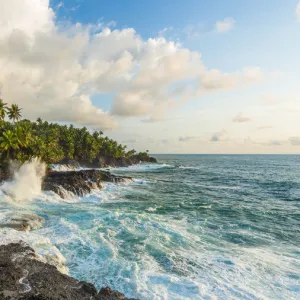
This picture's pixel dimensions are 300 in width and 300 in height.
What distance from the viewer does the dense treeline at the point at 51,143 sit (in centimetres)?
4306

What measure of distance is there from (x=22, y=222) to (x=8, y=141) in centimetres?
2582

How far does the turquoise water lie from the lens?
516 inches

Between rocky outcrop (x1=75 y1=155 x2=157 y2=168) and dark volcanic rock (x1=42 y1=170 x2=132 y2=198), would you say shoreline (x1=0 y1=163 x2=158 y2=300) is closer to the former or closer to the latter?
dark volcanic rock (x1=42 y1=170 x2=132 y2=198)

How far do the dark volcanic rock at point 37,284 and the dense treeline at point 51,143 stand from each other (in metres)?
33.5

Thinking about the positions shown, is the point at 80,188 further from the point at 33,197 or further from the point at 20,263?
the point at 20,263

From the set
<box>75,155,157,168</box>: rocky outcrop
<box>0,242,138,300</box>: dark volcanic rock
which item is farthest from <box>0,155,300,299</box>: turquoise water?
<box>75,155,157,168</box>: rocky outcrop

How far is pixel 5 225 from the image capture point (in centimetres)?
1925

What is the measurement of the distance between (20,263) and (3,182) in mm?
27323

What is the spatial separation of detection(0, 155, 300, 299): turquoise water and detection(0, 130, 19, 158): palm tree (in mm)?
13475

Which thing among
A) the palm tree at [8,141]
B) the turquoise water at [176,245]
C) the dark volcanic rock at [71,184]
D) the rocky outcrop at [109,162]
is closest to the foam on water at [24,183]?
the dark volcanic rock at [71,184]

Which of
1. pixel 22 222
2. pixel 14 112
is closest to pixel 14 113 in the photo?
pixel 14 112

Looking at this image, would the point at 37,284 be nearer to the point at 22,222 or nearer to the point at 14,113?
the point at 22,222

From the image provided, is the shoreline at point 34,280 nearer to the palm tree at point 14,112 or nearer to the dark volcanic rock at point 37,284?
the dark volcanic rock at point 37,284

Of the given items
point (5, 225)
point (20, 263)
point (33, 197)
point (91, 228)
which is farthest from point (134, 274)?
point (33, 197)
